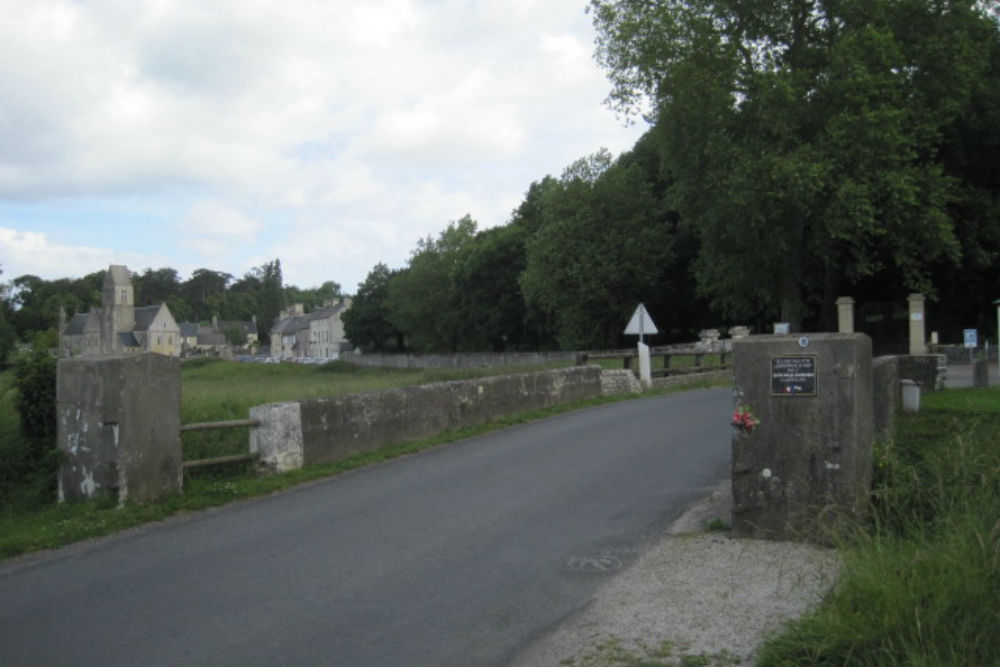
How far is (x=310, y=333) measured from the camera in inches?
5507

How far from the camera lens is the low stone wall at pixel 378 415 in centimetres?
1034

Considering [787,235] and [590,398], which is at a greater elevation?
[787,235]

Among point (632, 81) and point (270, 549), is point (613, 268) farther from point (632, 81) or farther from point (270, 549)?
point (270, 549)

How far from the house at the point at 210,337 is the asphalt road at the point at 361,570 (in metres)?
120

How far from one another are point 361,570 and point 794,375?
3649 millimetres

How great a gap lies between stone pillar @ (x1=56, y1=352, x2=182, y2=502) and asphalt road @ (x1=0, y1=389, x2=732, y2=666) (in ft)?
2.37

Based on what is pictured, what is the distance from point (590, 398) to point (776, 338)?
1376 centimetres

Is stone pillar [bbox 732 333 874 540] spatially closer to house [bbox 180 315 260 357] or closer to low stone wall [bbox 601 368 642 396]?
low stone wall [bbox 601 368 642 396]

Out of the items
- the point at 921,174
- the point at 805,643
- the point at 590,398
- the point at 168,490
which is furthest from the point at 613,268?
the point at 805,643

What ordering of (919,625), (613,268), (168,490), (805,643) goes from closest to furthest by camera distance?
1. (919,625)
2. (805,643)
3. (168,490)
4. (613,268)

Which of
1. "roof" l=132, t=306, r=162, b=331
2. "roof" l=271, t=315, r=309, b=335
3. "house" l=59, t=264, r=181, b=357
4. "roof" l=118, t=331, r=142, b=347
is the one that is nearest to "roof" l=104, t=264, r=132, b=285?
"house" l=59, t=264, r=181, b=357

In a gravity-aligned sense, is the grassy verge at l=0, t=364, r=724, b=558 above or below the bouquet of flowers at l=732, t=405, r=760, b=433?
below

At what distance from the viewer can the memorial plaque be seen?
6633 mm

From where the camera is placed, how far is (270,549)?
7078mm
